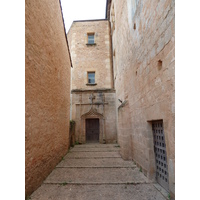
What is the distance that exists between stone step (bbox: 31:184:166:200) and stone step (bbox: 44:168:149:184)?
266mm

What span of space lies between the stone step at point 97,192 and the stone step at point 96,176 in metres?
0.27

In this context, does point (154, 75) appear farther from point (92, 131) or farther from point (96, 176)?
point (92, 131)

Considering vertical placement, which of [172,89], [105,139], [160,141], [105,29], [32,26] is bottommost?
[105,139]

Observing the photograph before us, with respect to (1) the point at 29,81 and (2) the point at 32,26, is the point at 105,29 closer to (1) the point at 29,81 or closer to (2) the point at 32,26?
(2) the point at 32,26

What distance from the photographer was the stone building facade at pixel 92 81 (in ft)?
36.5

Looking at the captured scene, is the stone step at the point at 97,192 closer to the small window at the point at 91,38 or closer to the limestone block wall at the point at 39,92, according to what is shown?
the limestone block wall at the point at 39,92

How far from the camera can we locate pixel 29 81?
→ 338 centimetres

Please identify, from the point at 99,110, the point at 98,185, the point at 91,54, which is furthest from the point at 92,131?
the point at 98,185

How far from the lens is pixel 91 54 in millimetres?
12773

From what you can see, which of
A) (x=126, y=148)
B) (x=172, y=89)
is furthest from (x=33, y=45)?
(x=126, y=148)

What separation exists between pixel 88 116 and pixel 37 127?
760cm

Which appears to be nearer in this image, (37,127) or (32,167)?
(32,167)

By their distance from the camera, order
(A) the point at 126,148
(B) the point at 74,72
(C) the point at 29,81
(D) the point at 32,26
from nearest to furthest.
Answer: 1. (C) the point at 29,81
2. (D) the point at 32,26
3. (A) the point at 126,148
4. (B) the point at 74,72

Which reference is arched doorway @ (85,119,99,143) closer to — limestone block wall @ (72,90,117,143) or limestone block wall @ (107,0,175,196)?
limestone block wall @ (72,90,117,143)
